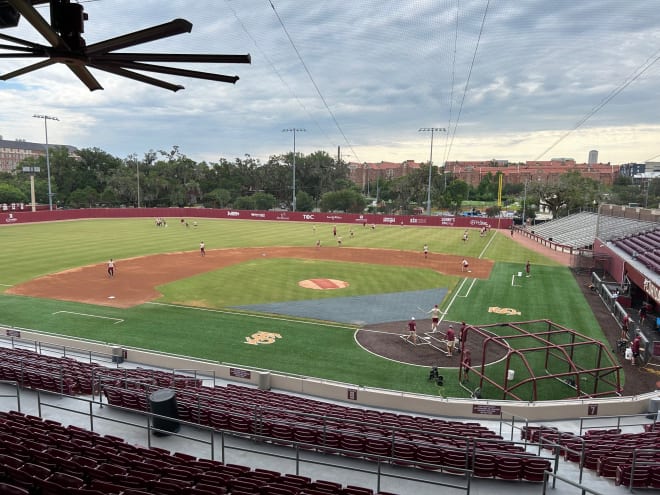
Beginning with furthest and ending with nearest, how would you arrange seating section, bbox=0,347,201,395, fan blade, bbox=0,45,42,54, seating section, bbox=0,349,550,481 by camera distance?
seating section, bbox=0,347,201,395 < seating section, bbox=0,349,550,481 < fan blade, bbox=0,45,42,54

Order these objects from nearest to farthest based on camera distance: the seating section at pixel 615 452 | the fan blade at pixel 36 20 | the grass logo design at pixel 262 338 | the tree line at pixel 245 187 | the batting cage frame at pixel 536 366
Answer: the fan blade at pixel 36 20
the seating section at pixel 615 452
the batting cage frame at pixel 536 366
the grass logo design at pixel 262 338
the tree line at pixel 245 187

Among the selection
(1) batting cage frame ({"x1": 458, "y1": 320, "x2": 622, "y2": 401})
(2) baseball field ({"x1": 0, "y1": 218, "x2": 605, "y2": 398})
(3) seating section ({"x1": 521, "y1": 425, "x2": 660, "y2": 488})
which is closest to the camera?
(3) seating section ({"x1": 521, "y1": 425, "x2": 660, "y2": 488})

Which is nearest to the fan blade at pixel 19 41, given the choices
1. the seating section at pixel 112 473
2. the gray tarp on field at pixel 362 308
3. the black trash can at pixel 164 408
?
the seating section at pixel 112 473

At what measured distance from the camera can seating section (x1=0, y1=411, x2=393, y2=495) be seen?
661 centimetres

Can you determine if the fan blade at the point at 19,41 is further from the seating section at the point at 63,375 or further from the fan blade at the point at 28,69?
the seating section at the point at 63,375

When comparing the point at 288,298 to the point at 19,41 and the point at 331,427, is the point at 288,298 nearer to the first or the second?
the point at 331,427

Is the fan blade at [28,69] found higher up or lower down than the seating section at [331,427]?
higher up

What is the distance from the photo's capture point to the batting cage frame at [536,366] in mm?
15930

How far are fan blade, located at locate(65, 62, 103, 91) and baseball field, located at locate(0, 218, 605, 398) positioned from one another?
13.8 metres

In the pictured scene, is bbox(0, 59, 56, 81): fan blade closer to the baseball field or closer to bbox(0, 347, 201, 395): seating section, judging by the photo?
bbox(0, 347, 201, 395): seating section

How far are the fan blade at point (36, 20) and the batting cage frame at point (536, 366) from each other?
14.8 m

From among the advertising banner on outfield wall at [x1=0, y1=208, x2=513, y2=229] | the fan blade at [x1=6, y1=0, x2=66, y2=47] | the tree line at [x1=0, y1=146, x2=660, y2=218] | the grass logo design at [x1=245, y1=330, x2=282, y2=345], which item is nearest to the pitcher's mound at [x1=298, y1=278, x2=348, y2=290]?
the grass logo design at [x1=245, y1=330, x2=282, y2=345]

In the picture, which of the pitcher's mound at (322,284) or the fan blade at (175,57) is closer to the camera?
the fan blade at (175,57)

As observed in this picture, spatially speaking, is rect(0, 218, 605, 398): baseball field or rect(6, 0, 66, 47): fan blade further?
rect(0, 218, 605, 398): baseball field
